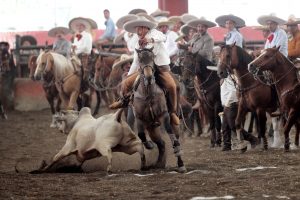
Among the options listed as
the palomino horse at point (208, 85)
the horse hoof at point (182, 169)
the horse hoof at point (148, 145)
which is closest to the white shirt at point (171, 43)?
the palomino horse at point (208, 85)

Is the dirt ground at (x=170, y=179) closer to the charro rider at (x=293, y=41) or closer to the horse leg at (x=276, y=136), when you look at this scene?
the horse leg at (x=276, y=136)

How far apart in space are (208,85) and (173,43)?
2882 millimetres

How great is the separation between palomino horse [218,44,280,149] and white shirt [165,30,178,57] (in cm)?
358

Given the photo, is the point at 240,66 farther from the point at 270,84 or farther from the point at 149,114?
the point at 149,114

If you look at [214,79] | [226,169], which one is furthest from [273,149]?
[226,169]

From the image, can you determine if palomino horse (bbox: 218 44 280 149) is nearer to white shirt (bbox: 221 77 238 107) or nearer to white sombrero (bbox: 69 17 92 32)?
white shirt (bbox: 221 77 238 107)

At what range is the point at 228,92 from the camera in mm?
13523

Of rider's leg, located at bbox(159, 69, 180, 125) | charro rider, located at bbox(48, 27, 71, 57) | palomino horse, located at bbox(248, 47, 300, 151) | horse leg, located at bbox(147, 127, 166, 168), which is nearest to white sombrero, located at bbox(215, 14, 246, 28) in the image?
palomino horse, located at bbox(248, 47, 300, 151)

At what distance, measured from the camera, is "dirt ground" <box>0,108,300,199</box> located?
27.7 ft

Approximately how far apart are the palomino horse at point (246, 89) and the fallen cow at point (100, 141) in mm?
2804

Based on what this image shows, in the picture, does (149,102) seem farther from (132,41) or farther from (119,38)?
(119,38)

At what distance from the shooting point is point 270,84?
1280 centimetres

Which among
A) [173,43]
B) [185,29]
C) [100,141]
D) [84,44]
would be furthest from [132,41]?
[84,44]

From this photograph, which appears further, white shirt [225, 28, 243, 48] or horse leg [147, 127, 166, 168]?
white shirt [225, 28, 243, 48]
